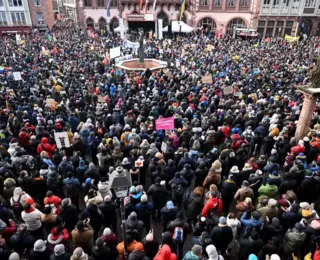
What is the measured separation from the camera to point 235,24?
135 ft

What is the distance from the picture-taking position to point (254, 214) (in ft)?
20.4

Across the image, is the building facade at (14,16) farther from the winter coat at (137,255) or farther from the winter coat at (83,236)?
the winter coat at (137,255)

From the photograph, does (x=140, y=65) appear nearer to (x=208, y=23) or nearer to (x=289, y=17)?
(x=208, y=23)

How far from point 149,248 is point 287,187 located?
410cm

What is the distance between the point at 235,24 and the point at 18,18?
30203mm

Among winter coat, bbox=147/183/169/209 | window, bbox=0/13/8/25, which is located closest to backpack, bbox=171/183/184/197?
winter coat, bbox=147/183/169/209

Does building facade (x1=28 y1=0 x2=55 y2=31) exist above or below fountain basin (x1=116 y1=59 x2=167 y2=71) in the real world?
above

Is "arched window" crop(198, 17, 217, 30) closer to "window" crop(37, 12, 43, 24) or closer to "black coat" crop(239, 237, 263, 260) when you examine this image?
"window" crop(37, 12, 43, 24)

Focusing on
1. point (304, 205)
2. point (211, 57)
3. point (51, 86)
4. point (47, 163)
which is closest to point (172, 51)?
point (211, 57)

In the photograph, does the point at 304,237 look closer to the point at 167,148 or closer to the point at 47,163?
the point at 167,148

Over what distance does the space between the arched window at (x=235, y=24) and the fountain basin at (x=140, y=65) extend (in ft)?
66.8

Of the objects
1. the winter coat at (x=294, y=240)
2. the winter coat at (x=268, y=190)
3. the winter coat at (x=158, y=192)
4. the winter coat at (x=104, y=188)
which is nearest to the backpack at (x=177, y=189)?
the winter coat at (x=158, y=192)

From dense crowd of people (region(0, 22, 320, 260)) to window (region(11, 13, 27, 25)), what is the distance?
2667cm

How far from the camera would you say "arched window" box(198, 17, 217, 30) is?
1652 inches
